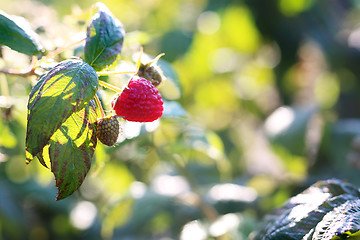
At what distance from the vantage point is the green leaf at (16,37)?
1.89 ft

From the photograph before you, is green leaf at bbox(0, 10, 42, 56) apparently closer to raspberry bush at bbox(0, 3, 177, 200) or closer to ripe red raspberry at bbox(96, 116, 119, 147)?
raspberry bush at bbox(0, 3, 177, 200)

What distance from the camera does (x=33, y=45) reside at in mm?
590

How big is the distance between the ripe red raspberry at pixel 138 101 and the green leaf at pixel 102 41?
5 centimetres

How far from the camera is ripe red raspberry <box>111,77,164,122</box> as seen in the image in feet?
1.85

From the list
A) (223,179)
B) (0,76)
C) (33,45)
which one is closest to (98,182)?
(223,179)

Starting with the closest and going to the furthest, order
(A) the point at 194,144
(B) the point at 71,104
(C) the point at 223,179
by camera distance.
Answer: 1. (B) the point at 71,104
2. (A) the point at 194,144
3. (C) the point at 223,179

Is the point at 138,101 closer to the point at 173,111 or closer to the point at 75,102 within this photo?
the point at 75,102

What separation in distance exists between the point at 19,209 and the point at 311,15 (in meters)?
1.45

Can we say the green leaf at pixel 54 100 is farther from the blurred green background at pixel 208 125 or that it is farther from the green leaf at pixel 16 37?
the blurred green background at pixel 208 125

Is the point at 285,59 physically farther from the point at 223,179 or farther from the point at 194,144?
the point at 194,144

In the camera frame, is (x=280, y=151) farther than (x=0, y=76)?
Yes

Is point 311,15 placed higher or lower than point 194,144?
higher

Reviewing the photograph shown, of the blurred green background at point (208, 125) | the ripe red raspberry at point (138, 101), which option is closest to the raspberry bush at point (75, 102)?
the ripe red raspberry at point (138, 101)

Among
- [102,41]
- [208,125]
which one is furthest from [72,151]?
[208,125]
